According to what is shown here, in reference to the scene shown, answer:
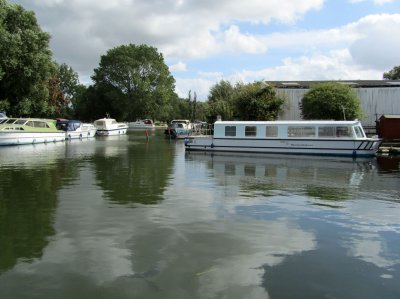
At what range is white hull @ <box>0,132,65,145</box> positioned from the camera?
36344mm

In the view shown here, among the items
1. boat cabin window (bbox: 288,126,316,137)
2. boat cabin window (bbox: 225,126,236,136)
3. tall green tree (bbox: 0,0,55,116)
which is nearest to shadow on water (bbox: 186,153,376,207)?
boat cabin window (bbox: 288,126,316,137)

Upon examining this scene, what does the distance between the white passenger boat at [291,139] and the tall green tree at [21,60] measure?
62.8 ft

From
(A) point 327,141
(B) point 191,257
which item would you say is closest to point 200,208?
(B) point 191,257

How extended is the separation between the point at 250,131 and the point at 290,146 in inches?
130

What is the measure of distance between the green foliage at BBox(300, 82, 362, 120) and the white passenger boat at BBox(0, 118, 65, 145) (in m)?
25.9

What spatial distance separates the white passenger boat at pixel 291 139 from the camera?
95.0ft

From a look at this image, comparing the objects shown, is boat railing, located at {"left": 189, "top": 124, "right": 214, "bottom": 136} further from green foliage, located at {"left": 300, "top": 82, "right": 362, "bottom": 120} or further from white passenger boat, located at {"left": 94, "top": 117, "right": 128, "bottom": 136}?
white passenger boat, located at {"left": 94, "top": 117, "right": 128, "bottom": 136}

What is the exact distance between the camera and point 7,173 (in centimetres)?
1922

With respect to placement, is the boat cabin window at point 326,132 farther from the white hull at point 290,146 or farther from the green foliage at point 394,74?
the green foliage at point 394,74

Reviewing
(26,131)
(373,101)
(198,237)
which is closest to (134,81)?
(373,101)

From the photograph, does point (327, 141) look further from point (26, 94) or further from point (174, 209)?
point (26, 94)

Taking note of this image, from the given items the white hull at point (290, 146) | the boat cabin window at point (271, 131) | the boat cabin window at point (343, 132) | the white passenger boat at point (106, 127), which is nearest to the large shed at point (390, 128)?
the boat cabin window at point (343, 132)

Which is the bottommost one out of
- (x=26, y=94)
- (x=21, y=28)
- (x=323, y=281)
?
(x=323, y=281)

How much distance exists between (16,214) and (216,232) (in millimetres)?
5415
